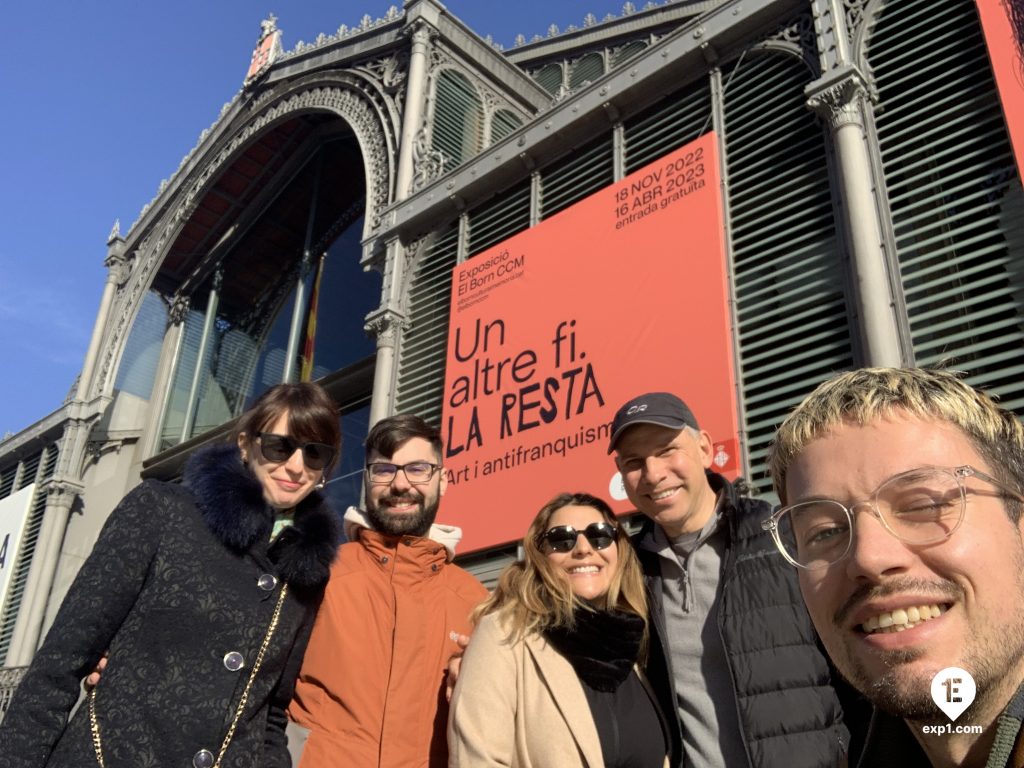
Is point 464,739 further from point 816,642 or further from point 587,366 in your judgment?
point 587,366

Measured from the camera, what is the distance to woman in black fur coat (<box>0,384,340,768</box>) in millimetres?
2207

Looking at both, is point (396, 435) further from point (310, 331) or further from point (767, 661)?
point (310, 331)

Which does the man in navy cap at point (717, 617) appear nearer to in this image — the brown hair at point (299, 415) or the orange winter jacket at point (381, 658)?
the orange winter jacket at point (381, 658)

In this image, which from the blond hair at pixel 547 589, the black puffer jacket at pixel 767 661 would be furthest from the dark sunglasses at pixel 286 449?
the black puffer jacket at pixel 767 661

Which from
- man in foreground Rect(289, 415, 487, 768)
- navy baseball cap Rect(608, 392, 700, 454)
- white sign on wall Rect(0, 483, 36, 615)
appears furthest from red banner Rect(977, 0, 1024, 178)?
white sign on wall Rect(0, 483, 36, 615)

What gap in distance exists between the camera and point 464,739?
247 centimetres

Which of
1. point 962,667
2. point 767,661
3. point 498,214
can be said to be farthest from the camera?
point 498,214

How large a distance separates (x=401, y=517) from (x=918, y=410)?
217 centimetres

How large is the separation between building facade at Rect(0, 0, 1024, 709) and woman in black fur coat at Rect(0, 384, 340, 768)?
13.5 ft

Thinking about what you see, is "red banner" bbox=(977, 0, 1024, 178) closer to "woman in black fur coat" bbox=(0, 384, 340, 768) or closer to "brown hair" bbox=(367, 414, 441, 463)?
"brown hair" bbox=(367, 414, 441, 463)

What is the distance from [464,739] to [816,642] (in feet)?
3.86

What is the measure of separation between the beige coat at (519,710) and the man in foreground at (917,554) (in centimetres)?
135

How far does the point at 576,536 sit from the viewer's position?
2918 mm

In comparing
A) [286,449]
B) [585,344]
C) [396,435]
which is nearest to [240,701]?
[286,449]
